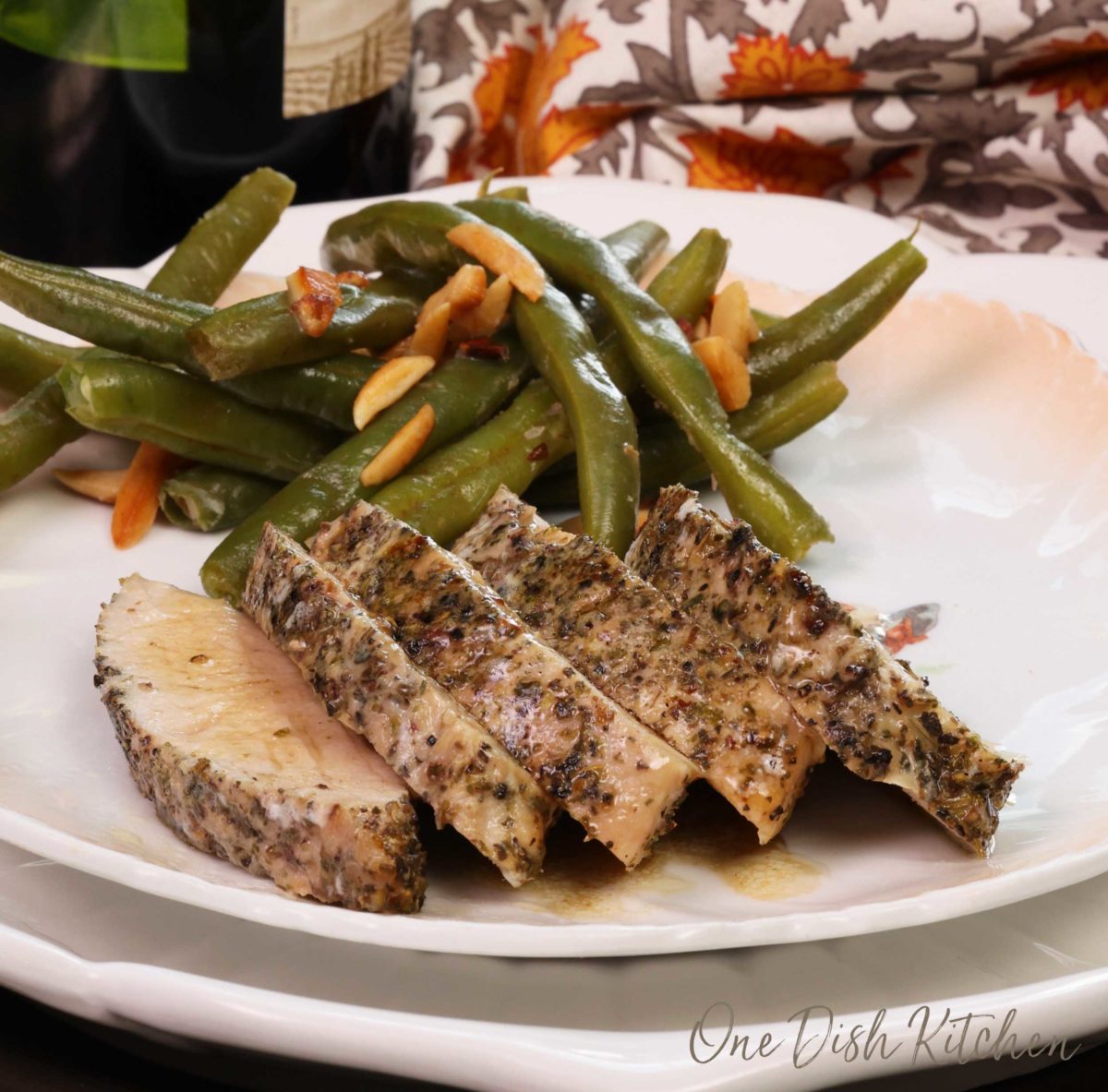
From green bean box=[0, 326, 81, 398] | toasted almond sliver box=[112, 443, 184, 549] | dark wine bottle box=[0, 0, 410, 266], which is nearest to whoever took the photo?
toasted almond sliver box=[112, 443, 184, 549]

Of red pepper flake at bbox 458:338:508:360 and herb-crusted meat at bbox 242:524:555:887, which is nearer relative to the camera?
herb-crusted meat at bbox 242:524:555:887

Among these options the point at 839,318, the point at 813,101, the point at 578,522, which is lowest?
the point at 578,522

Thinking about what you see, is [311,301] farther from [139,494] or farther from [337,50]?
[337,50]

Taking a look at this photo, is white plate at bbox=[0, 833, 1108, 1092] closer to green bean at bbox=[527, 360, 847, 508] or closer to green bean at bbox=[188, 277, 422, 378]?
green bean at bbox=[188, 277, 422, 378]

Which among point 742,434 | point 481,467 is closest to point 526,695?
point 481,467

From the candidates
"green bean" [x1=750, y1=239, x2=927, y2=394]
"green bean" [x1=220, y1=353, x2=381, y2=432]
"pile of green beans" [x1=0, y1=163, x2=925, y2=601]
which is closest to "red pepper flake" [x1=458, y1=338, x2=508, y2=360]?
"pile of green beans" [x1=0, y1=163, x2=925, y2=601]

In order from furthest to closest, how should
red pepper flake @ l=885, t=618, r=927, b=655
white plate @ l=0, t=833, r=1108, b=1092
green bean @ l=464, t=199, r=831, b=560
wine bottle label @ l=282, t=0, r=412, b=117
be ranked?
wine bottle label @ l=282, t=0, r=412, b=117 → green bean @ l=464, t=199, r=831, b=560 → red pepper flake @ l=885, t=618, r=927, b=655 → white plate @ l=0, t=833, r=1108, b=1092

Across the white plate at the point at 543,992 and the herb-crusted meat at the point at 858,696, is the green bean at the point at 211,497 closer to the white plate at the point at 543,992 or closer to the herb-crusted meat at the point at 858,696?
the white plate at the point at 543,992
